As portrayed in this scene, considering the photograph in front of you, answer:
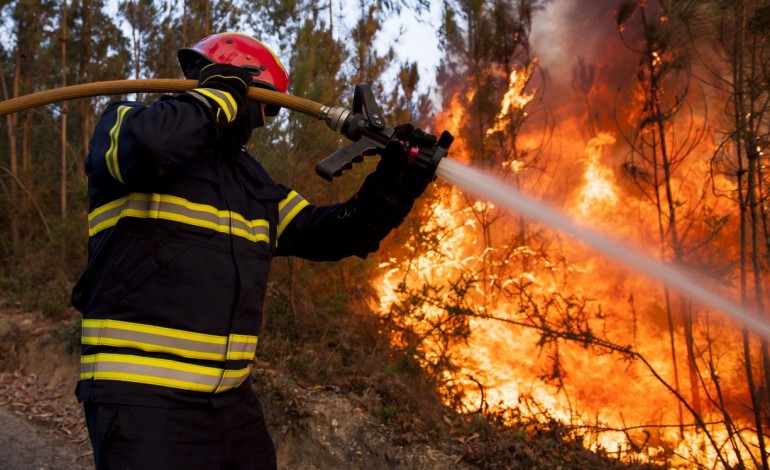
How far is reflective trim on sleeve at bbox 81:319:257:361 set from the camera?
196 cm

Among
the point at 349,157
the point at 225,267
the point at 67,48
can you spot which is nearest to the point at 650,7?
the point at 349,157

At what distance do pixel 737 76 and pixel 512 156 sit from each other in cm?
386

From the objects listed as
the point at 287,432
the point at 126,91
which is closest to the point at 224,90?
the point at 126,91

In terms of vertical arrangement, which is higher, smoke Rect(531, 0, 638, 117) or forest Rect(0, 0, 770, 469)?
smoke Rect(531, 0, 638, 117)

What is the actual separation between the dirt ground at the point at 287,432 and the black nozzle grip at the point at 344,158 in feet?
7.84

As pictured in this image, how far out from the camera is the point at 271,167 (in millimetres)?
5469

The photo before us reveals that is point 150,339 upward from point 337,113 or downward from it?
downward

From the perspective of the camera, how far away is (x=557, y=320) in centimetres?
471

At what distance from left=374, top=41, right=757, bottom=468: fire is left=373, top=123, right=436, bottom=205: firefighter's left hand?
7.11 feet

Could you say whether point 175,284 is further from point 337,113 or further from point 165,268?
point 337,113

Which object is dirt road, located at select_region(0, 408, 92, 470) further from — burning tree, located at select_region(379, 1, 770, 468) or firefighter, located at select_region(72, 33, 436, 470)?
firefighter, located at select_region(72, 33, 436, 470)

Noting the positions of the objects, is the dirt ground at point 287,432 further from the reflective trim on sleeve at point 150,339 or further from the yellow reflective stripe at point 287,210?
the reflective trim on sleeve at point 150,339

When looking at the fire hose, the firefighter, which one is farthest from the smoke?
the firefighter

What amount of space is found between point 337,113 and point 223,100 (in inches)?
20.4
